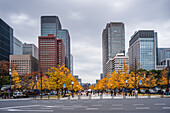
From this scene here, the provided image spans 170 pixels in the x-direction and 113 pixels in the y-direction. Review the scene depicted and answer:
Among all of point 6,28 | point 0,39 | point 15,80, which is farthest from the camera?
point 6,28

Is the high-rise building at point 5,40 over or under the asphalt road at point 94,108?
over

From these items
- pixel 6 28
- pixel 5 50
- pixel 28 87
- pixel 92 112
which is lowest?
pixel 28 87

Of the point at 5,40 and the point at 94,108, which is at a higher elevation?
the point at 5,40

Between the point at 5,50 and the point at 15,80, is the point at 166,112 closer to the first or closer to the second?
the point at 15,80

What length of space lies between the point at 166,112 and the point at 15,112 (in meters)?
12.3

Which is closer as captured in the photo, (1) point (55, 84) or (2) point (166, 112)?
(2) point (166, 112)

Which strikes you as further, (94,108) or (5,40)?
(5,40)

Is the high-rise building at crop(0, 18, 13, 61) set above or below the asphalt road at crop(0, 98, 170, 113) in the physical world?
above

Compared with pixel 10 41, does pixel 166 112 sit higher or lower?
lower

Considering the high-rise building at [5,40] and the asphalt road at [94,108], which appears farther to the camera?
the high-rise building at [5,40]

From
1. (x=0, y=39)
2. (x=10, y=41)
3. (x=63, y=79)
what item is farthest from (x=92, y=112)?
(x=10, y=41)

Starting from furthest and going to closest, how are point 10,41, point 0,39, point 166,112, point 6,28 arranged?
point 10,41, point 6,28, point 0,39, point 166,112

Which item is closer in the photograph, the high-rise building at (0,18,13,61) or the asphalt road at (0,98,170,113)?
the asphalt road at (0,98,170,113)

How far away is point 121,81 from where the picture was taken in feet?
214
